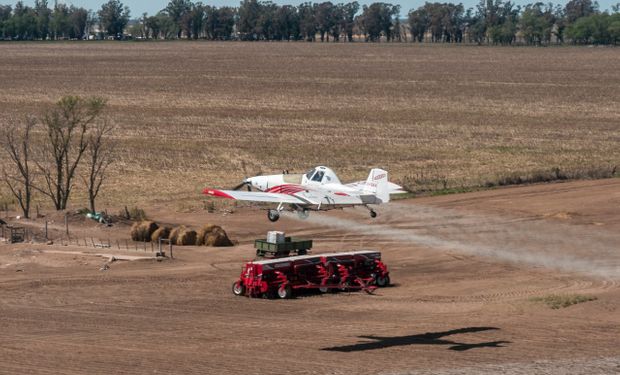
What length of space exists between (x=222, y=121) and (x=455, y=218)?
50.7m

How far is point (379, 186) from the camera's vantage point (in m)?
41.0

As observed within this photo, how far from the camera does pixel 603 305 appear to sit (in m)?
39.1

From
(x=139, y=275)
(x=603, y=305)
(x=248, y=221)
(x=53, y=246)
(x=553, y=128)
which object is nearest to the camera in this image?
(x=603, y=305)

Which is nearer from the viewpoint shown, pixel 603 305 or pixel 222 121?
pixel 603 305

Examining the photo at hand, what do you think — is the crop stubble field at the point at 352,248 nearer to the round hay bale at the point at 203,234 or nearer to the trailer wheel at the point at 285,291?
the trailer wheel at the point at 285,291

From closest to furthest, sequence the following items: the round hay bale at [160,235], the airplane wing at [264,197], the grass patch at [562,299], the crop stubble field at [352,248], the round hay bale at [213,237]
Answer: the crop stubble field at [352,248]
the grass patch at [562,299]
the airplane wing at [264,197]
the round hay bale at [213,237]
the round hay bale at [160,235]

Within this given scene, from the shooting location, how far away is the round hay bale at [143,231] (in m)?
51.2

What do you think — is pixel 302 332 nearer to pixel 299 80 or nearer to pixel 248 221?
pixel 248 221

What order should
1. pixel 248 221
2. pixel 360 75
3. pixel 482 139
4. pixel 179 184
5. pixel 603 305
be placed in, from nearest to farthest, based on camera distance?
1. pixel 603 305
2. pixel 248 221
3. pixel 179 184
4. pixel 482 139
5. pixel 360 75

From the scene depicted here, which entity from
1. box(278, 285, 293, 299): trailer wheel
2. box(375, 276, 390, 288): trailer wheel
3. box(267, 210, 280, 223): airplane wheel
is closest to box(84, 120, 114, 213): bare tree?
box(267, 210, 280, 223): airplane wheel

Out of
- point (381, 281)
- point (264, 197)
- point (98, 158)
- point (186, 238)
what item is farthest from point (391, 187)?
point (98, 158)

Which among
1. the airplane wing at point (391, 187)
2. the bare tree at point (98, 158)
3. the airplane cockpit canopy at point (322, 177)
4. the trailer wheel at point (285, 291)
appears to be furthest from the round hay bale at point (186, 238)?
the airplane wing at point (391, 187)

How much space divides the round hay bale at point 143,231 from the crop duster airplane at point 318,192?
826 centimetres

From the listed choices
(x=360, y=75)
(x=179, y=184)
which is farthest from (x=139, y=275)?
(x=360, y=75)
